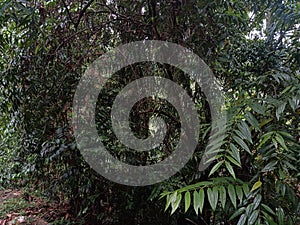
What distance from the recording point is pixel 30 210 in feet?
6.48

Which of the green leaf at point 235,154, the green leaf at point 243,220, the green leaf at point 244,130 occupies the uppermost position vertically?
the green leaf at point 244,130

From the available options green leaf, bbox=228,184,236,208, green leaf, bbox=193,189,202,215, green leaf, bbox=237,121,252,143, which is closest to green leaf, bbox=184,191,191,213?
green leaf, bbox=193,189,202,215

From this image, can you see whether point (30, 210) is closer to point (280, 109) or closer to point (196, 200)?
point (196, 200)

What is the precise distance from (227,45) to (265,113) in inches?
19.0

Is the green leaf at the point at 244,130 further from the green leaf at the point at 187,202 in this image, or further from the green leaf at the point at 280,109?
the green leaf at the point at 187,202

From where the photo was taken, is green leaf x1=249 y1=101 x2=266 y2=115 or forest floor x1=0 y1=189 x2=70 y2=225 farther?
forest floor x1=0 y1=189 x2=70 y2=225

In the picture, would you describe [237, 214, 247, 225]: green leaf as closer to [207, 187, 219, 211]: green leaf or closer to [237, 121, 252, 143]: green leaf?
[207, 187, 219, 211]: green leaf

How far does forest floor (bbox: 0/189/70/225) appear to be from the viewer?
1.79 m

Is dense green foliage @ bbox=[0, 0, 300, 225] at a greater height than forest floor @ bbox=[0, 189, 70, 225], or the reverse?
dense green foliage @ bbox=[0, 0, 300, 225]

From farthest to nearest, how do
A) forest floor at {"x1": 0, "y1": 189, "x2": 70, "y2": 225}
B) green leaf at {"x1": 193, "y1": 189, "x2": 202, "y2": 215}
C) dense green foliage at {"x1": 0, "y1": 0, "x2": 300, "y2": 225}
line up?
forest floor at {"x1": 0, "y1": 189, "x2": 70, "y2": 225} < dense green foliage at {"x1": 0, "y1": 0, "x2": 300, "y2": 225} < green leaf at {"x1": 193, "y1": 189, "x2": 202, "y2": 215}

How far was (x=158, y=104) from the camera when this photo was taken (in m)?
1.38

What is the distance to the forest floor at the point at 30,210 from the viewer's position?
5.87ft

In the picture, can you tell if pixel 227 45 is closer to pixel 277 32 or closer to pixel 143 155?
pixel 277 32

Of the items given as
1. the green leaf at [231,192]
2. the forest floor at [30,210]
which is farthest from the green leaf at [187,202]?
the forest floor at [30,210]
